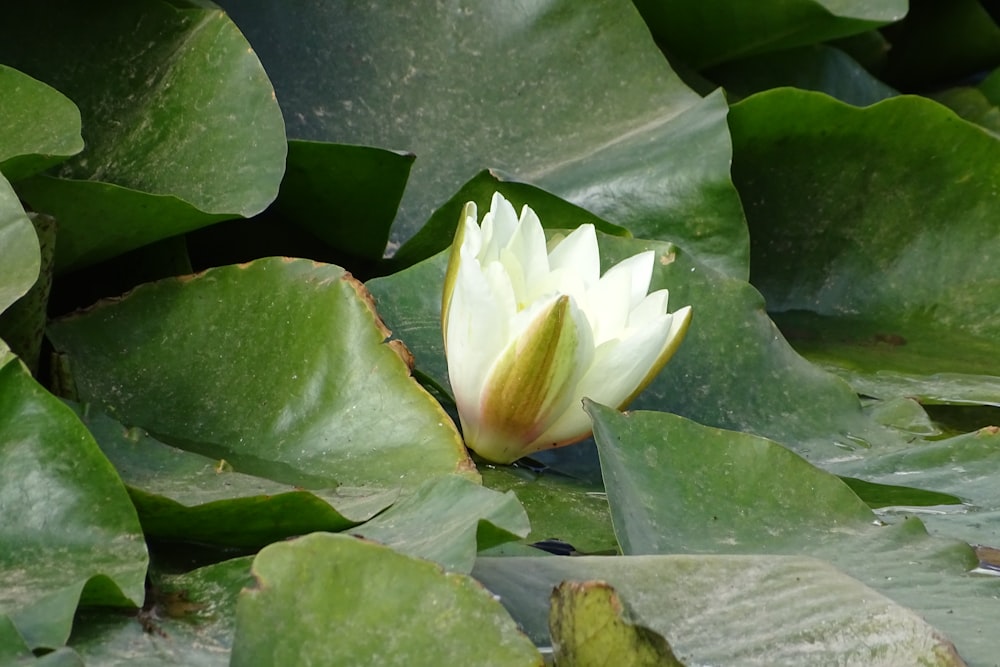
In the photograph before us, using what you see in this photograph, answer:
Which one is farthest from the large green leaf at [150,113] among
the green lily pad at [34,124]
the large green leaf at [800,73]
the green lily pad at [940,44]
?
the green lily pad at [940,44]

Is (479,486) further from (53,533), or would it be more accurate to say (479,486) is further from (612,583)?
(53,533)

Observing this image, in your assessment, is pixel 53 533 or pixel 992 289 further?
pixel 992 289

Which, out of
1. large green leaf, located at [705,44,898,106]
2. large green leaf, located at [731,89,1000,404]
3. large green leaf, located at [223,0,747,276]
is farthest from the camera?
large green leaf, located at [705,44,898,106]

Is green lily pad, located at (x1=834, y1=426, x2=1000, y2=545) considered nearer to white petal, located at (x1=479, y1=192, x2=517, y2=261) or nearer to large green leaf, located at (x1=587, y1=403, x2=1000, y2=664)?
large green leaf, located at (x1=587, y1=403, x2=1000, y2=664)

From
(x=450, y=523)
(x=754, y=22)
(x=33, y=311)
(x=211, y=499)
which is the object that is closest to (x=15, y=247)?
(x=33, y=311)

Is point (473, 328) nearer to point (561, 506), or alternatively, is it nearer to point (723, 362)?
point (561, 506)

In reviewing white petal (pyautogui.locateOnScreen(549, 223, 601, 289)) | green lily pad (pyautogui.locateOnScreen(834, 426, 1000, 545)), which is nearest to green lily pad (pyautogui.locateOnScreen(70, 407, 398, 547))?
white petal (pyautogui.locateOnScreen(549, 223, 601, 289))

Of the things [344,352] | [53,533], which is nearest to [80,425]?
[53,533]
